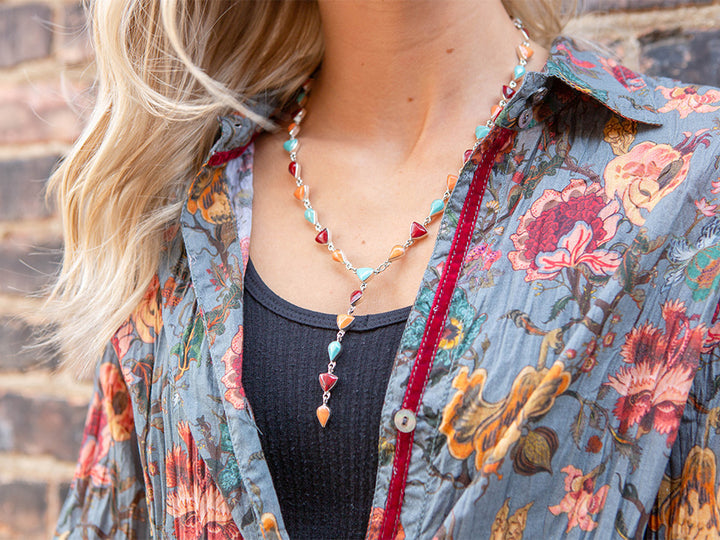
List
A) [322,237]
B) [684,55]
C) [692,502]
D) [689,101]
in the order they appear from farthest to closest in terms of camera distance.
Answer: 1. [684,55]
2. [322,237]
3. [689,101]
4. [692,502]

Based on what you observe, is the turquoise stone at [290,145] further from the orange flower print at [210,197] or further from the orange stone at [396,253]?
the orange stone at [396,253]

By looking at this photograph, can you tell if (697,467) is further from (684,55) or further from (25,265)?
(25,265)

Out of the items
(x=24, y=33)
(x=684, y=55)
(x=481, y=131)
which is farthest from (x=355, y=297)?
(x=24, y=33)

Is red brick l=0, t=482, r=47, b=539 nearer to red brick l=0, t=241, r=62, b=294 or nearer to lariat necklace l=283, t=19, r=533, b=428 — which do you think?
red brick l=0, t=241, r=62, b=294

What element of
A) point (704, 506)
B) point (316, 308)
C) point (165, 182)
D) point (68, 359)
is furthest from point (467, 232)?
point (68, 359)

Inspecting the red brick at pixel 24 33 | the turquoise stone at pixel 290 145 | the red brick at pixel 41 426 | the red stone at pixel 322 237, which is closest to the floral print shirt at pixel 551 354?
the red stone at pixel 322 237

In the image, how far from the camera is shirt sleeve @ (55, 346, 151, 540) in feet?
2.79

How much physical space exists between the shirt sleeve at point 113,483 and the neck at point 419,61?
463 mm

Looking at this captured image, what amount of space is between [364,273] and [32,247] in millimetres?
753

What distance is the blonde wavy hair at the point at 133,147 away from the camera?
816 millimetres

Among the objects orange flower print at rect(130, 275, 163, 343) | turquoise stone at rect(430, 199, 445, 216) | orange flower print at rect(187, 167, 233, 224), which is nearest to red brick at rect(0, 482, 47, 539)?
orange flower print at rect(130, 275, 163, 343)

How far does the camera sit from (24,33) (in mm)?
1159

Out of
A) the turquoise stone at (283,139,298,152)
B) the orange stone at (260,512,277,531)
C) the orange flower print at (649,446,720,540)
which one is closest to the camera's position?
the orange flower print at (649,446,720,540)

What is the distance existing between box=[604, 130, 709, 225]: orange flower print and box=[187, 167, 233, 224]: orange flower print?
1.46 ft
